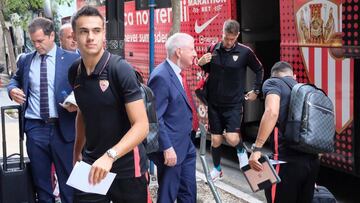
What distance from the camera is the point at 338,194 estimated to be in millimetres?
6262

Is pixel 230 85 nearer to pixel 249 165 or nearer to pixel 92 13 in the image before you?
pixel 249 165

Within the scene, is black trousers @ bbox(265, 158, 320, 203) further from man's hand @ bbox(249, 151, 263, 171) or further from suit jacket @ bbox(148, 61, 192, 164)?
suit jacket @ bbox(148, 61, 192, 164)

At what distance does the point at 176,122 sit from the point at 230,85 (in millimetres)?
2450

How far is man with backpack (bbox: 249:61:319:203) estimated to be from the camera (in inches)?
153

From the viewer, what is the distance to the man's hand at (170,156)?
4184 millimetres

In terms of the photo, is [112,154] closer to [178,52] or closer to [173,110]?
[173,110]

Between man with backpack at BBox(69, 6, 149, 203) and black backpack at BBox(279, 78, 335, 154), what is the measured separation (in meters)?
1.18

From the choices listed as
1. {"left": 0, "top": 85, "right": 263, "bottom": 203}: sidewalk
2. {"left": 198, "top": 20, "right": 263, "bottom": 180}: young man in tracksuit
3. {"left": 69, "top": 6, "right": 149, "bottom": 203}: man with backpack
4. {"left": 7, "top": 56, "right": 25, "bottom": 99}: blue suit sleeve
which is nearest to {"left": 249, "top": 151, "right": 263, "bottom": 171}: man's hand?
{"left": 69, "top": 6, "right": 149, "bottom": 203}: man with backpack

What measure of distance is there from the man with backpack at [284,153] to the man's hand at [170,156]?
64 centimetres

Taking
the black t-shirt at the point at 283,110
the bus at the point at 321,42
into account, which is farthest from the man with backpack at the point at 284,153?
the bus at the point at 321,42

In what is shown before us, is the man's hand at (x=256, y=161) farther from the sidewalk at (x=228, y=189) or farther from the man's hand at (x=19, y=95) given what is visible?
the man's hand at (x=19, y=95)

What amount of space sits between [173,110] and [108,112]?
1413 millimetres

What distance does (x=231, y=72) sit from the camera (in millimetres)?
6715

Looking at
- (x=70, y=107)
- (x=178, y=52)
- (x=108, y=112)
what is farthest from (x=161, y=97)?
(x=108, y=112)
